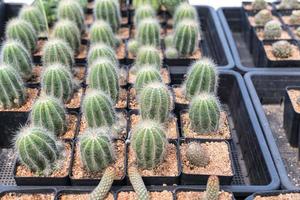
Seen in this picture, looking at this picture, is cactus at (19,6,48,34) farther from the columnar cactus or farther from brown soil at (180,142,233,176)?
brown soil at (180,142,233,176)

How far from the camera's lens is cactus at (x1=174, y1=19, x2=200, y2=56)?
3295 millimetres

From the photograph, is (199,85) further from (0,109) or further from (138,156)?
(0,109)

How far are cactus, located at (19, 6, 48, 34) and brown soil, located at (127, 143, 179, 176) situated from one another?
163cm

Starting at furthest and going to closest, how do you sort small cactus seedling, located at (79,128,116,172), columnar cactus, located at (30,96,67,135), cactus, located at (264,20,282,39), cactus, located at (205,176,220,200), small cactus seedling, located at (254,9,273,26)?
small cactus seedling, located at (254,9,273,26) < cactus, located at (264,20,282,39) < columnar cactus, located at (30,96,67,135) < small cactus seedling, located at (79,128,116,172) < cactus, located at (205,176,220,200)

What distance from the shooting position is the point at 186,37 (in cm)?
332

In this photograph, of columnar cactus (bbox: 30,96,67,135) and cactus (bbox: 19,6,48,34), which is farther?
cactus (bbox: 19,6,48,34)

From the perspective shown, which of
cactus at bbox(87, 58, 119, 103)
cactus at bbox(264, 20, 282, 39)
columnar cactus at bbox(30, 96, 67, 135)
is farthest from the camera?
cactus at bbox(264, 20, 282, 39)

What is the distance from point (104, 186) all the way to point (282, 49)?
188cm

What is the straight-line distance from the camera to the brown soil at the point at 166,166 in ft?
7.82

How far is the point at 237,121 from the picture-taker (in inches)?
120

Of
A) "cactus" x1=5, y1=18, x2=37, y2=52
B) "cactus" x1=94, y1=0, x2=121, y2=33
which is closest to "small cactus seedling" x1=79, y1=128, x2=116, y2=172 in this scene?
"cactus" x1=5, y1=18, x2=37, y2=52

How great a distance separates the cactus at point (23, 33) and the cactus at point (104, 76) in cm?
84

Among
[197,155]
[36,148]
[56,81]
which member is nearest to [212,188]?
[197,155]

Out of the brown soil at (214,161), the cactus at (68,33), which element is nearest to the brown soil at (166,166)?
the brown soil at (214,161)
